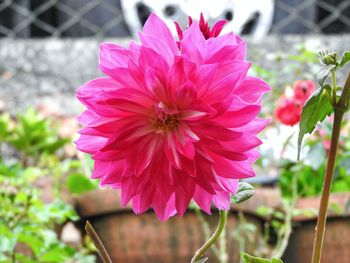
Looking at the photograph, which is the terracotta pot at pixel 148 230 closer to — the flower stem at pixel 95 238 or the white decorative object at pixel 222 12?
the flower stem at pixel 95 238

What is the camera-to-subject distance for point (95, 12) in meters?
2.91

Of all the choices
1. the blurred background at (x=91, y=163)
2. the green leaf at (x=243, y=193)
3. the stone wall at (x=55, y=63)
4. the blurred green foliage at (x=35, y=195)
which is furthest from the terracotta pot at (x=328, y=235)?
the stone wall at (x=55, y=63)

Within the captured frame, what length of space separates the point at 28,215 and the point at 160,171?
54 centimetres

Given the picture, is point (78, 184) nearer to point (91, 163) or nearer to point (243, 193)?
point (91, 163)

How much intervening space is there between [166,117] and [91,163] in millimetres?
1149

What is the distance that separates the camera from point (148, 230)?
1.40 m

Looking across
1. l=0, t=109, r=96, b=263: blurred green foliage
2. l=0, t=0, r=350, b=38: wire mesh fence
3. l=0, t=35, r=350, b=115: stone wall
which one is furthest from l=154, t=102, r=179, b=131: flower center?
l=0, t=0, r=350, b=38: wire mesh fence

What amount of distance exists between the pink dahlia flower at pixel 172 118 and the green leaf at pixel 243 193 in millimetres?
34

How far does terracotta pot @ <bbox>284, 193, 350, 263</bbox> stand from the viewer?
4.38 ft

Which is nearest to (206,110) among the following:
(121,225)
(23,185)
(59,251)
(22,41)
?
(59,251)

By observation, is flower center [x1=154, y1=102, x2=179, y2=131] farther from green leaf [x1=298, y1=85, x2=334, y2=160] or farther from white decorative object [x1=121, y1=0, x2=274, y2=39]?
white decorative object [x1=121, y1=0, x2=274, y2=39]

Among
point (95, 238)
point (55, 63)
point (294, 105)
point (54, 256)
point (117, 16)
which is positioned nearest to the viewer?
point (95, 238)

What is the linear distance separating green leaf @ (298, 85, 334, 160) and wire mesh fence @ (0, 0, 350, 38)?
2.16 m

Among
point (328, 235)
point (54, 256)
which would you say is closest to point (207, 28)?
point (54, 256)
